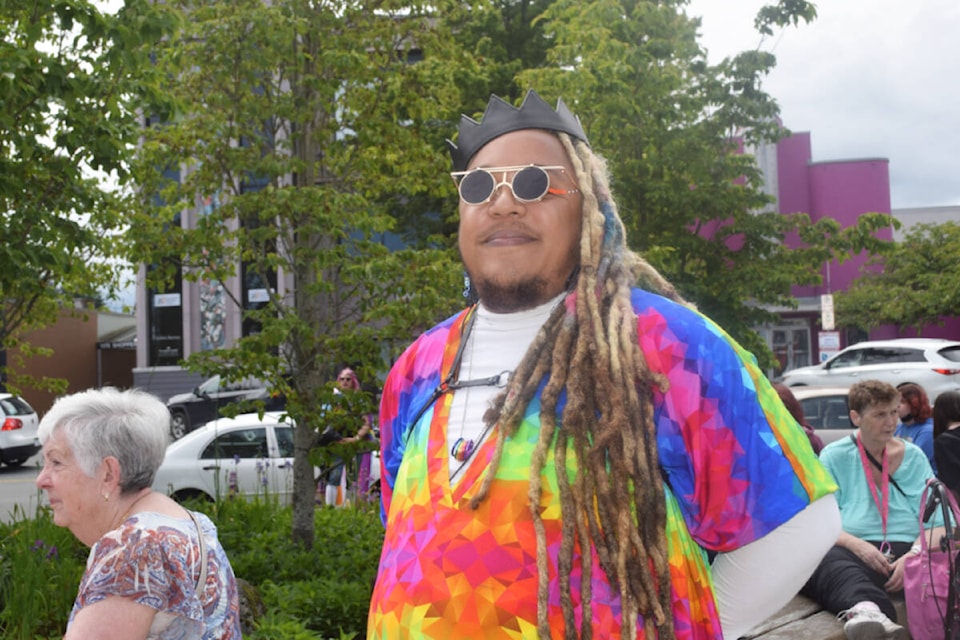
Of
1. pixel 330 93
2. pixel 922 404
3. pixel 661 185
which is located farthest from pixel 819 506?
pixel 661 185

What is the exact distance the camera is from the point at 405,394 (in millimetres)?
2182

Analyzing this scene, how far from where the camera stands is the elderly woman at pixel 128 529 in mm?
2150

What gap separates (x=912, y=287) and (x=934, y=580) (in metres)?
30.1

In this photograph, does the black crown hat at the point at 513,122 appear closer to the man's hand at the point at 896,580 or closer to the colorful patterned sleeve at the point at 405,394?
the colorful patterned sleeve at the point at 405,394

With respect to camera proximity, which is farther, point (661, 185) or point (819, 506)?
point (661, 185)

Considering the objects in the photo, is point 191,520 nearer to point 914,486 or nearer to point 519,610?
point 519,610

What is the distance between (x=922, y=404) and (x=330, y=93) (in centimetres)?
523

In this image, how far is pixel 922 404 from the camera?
297 inches

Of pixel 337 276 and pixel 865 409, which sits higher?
pixel 337 276

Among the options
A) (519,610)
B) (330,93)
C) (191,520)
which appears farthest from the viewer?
(330,93)

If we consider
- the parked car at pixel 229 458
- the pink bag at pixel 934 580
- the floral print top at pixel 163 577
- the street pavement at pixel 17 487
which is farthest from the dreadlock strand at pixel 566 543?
the street pavement at pixel 17 487

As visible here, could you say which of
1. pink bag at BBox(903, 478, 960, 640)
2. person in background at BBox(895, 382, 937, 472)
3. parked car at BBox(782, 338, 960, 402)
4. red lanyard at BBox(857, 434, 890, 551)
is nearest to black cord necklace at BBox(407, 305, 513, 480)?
pink bag at BBox(903, 478, 960, 640)

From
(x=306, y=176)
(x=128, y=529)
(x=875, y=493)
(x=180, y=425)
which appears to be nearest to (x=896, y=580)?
(x=875, y=493)

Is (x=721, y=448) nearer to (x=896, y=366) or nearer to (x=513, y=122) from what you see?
(x=513, y=122)
